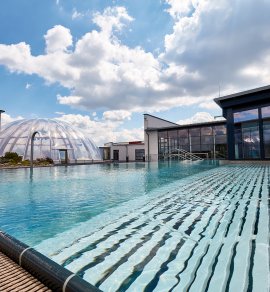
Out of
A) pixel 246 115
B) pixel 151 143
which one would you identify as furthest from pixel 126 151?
pixel 246 115

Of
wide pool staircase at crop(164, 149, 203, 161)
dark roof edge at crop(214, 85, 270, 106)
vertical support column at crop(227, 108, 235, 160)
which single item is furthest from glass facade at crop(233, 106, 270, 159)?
wide pool staircase at crop(164, 149, 203, 161)

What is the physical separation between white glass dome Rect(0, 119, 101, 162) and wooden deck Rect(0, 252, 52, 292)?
99.2 feet

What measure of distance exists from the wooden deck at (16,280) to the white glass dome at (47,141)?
30.2 metres

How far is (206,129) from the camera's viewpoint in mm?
33594

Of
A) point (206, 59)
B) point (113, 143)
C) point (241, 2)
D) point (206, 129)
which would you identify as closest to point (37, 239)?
point (241, 2)

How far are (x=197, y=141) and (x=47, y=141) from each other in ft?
73.7

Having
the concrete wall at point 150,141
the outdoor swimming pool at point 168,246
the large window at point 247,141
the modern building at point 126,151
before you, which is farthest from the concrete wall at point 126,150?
the outdoor swimming pool at point 168,246

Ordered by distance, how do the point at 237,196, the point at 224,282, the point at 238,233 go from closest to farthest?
the point at 224,282, the point at 238,233, the point at 237,196

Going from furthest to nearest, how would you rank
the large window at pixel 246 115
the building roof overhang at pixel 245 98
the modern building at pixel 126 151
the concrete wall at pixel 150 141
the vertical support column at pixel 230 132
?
the modern building at pixel 126 151
the concrete wall at pixel 150 141
the vertical support column at pixel 230 132
the large window at pixel 246 115
the building roof overhang at pixel 245 98

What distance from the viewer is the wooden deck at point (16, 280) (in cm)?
Answer: 189

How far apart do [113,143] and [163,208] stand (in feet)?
144

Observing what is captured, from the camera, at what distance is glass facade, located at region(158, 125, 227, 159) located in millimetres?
32562

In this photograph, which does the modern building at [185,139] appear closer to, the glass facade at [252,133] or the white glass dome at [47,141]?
the glass facade at [252,133]

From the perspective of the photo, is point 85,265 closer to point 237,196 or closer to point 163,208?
point 163,208
